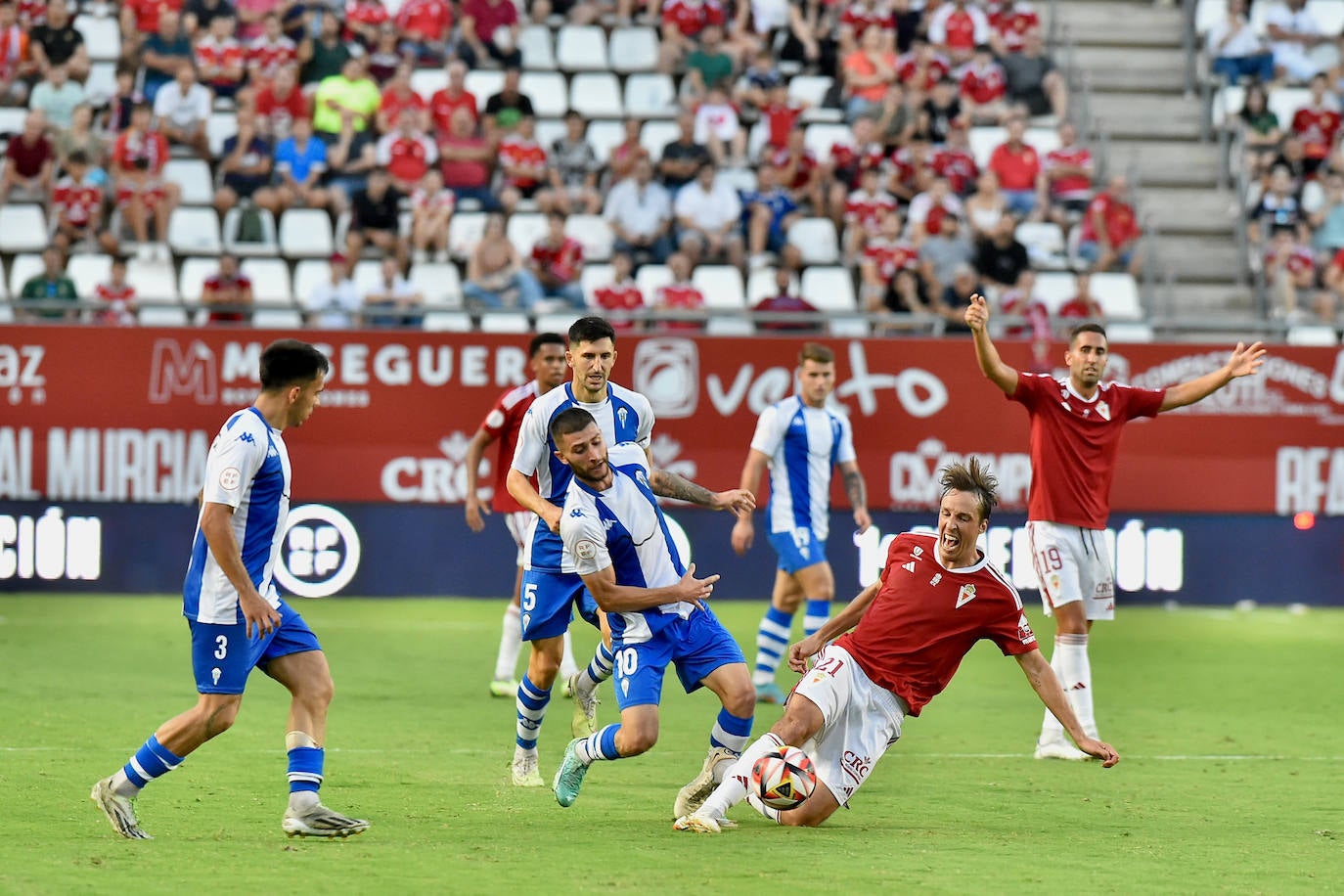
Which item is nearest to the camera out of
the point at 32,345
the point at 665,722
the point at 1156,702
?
the point at 665,722

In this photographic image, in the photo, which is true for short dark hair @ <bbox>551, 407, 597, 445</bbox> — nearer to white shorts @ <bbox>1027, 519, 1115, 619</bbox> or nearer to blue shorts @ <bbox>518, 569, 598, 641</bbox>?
blue shorts @ <bbox>518, 569, 598, 641</bbox>

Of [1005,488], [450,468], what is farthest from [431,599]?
[1005,488]

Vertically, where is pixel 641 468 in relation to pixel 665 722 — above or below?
above

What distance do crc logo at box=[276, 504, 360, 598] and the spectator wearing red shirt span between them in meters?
7.32

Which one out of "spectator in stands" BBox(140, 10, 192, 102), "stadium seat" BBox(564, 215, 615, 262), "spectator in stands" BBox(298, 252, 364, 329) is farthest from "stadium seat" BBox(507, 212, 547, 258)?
"spectator in stands" BBox(140, 10, 192, 102)

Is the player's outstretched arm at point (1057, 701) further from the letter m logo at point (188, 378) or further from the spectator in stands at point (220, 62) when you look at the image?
the spectator in stands at point (220, 62)

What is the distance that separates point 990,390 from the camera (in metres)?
17.6

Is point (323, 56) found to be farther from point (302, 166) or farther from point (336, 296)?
point (336, 296)

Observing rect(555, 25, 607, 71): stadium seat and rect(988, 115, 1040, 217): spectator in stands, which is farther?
rect(555, 25, 607, 71): stadium seat

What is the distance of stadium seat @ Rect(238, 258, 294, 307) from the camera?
18.8m

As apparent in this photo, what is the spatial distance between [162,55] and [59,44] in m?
1.18

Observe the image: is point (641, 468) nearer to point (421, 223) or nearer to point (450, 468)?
point (450, 468)

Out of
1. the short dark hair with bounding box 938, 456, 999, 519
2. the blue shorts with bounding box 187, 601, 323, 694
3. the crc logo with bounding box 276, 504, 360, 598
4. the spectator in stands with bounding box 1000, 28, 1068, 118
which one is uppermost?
the spectator in stands with bounding box 1000, 28, 1068, 118

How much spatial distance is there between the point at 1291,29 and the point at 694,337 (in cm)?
1140
